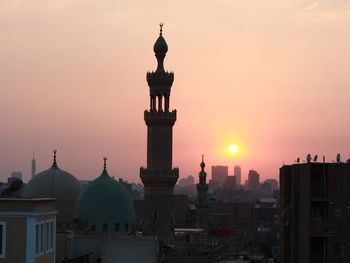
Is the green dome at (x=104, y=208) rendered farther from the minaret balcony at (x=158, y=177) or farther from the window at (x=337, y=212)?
the window at (x=337, y=212)

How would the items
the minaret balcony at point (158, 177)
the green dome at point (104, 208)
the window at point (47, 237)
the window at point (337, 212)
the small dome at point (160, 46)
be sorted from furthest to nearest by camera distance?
the small dome at point (160, 46) → the minaret balcony at point (158, 177) → the green dome at point (104, 208) → the window at point (337, 212) → the window at point (47, 237)

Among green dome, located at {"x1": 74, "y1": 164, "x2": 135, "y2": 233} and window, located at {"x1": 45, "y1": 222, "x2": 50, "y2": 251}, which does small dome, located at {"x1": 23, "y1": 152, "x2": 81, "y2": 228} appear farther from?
window, located at {"x1": 45, "y1": 222, "x2": 50, "y2": 251}

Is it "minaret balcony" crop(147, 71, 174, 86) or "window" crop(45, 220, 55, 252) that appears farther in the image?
"minaret balcony" crop(147, 71, 174, 86)

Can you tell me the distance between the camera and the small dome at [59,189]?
49000mm

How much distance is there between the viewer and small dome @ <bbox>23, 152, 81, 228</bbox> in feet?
161

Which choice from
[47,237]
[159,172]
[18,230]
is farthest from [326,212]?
[159,172]

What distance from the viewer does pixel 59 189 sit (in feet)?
164

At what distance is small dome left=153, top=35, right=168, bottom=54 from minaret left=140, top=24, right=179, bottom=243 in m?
1.40

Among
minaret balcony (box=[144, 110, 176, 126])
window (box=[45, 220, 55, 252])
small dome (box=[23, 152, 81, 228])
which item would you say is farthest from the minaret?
window (box=[45, 220, 55, 252])

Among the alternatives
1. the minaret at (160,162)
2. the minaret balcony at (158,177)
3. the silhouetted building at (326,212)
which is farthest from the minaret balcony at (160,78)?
the silhouetted building at (326,212)

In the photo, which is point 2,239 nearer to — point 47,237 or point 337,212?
point 47,237

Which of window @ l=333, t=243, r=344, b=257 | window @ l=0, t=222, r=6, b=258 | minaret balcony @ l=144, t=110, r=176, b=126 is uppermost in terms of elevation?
minaret balcony @ l=144, t=110, r=176, b=126

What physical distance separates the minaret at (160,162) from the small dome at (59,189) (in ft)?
23.1

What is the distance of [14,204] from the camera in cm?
1773
